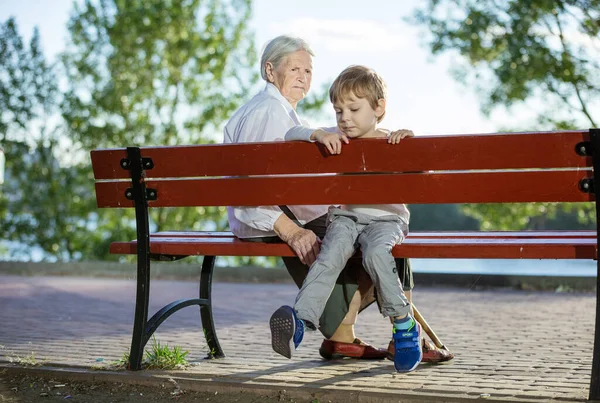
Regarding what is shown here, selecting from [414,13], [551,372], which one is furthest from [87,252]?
[551,372]

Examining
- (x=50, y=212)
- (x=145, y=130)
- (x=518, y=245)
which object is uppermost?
(x=145, y=130)

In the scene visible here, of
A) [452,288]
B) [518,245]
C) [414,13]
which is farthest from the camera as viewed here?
[414,13]

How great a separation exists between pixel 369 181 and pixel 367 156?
0.12 metres

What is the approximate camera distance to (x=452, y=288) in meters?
10.4

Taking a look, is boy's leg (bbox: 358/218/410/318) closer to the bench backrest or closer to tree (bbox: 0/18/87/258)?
the bench backrest

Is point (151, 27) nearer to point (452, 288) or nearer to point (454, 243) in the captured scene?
point (452, 288)

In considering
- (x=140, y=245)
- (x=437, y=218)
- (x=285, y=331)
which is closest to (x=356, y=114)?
(x=285, y=331)

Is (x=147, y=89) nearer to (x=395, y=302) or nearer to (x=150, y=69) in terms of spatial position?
(x=150, y=69)

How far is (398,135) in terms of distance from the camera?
175 inches

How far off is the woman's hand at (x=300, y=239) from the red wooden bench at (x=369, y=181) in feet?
0.19

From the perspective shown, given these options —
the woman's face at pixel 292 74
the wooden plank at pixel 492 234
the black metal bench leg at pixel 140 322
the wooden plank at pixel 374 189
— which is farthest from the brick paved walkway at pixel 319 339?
the woman's face at pixel 292 74

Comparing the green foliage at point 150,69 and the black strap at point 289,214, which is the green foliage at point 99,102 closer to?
the green foliage at point 150,69

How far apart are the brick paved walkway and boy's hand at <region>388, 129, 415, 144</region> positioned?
42.7 inches

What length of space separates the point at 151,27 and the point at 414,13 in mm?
4635
